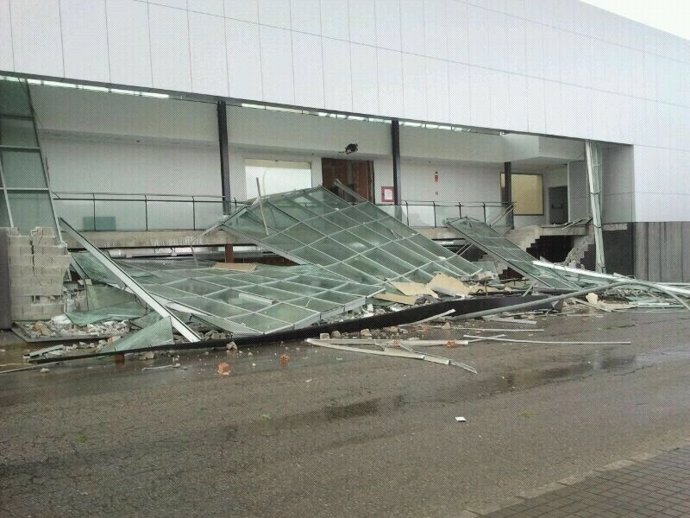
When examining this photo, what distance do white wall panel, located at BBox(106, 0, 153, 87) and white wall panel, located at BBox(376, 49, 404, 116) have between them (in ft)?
28.6

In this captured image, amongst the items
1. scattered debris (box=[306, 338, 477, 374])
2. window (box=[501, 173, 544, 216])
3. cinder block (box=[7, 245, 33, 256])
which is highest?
window (box=[501, 173, 544, 216])

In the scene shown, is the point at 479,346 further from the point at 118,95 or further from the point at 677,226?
the point at 677,226

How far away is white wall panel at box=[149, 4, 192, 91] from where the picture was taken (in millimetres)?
17516

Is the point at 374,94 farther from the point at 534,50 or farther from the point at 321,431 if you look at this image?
the point at 321,431

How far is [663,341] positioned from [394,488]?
9.46m

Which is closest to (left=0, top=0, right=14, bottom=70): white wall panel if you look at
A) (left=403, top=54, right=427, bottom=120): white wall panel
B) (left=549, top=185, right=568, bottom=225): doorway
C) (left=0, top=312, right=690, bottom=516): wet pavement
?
(left=0, top=312, right=690, bottom=516): wet pavement

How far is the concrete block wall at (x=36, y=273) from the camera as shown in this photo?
1270 centimetres

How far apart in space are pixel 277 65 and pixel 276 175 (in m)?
6.02

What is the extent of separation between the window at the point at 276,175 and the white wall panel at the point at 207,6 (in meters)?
6.76

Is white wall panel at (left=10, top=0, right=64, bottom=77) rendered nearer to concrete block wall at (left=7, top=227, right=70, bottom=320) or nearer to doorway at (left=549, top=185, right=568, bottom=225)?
concrete block wall at (left=7, top=227, right=70, bottom=320)

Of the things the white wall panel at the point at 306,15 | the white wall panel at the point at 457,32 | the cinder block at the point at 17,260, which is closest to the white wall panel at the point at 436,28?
the white wall panel at the point at 457,32

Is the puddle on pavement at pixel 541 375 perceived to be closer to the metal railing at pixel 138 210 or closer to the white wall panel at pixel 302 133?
the metal railing at pixel 138 210

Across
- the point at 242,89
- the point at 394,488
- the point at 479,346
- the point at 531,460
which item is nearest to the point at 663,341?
the point at 479,346

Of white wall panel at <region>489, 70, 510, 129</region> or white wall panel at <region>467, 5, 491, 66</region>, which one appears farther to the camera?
white wall panel at <region>489, 70, 510, 129</region>
